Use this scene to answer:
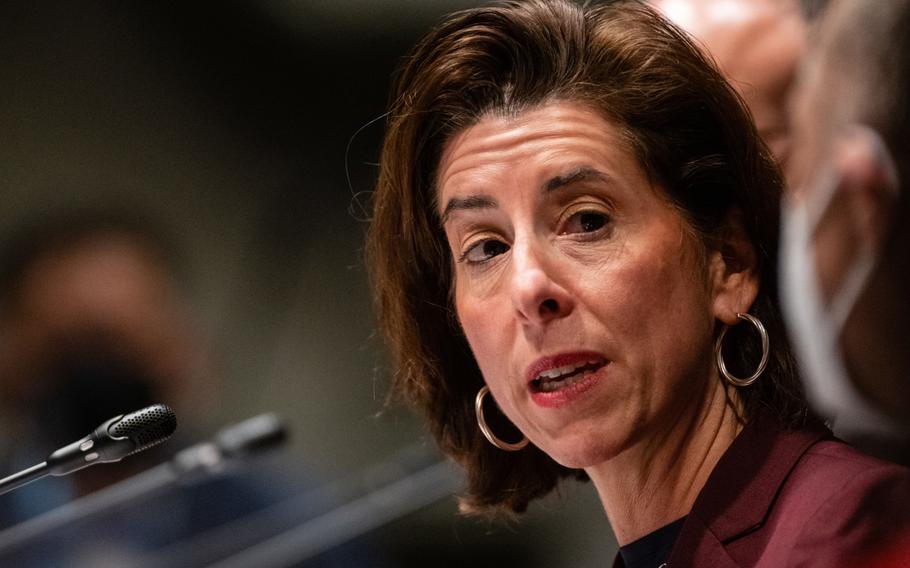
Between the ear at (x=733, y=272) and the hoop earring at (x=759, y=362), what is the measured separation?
2 cm

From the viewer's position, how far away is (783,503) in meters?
1.68

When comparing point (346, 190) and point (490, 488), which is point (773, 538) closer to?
point (490, 488)

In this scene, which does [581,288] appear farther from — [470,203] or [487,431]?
[487,431]

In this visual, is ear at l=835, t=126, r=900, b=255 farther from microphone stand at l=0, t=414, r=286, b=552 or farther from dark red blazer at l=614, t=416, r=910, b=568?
microphone stand at l=0, t=414, r=286, b=552

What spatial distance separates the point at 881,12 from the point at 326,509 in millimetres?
2654

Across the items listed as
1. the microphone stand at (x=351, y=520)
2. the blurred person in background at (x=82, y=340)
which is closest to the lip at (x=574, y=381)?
the microphone stand at (x=351, y=520)

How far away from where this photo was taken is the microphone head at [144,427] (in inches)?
70.0

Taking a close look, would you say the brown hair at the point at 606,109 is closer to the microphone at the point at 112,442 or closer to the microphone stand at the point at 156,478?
the microphone at the point at 112,442

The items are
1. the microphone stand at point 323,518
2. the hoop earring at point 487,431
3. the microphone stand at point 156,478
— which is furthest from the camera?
the microphone stand at point 323,518

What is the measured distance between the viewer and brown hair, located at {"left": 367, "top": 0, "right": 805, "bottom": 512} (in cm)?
186

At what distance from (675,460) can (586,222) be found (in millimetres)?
358

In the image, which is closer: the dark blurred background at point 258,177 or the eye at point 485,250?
the eye at point 485,250

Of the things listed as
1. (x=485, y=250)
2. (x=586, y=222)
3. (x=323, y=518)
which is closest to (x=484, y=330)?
(x=485, y=250)

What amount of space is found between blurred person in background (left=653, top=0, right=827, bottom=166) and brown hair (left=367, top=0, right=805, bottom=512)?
39 cm
